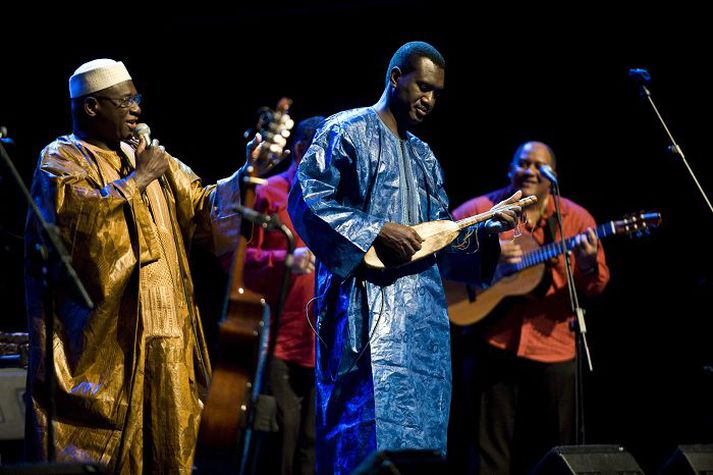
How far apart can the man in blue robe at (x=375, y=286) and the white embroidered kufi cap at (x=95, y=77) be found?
3.29ft

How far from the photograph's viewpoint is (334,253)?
12.5ft

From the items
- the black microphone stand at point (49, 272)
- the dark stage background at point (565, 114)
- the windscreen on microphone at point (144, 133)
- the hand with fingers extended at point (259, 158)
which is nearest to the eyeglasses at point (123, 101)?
the windscreen on microphone at point (144, 133)

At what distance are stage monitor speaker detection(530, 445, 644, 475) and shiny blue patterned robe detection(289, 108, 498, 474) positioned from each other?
1.97ft

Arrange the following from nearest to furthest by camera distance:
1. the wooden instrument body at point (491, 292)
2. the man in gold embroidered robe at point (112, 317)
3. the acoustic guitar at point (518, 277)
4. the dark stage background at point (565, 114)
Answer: the man in gold embroidered robe at point (112, 317), the acoustic guitar at point (518, 277), the wooden instrument body at point (491, 292), the dark stage background at point (565, 114)

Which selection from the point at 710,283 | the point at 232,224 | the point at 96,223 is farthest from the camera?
the point at 710,283

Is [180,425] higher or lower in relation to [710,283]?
lower

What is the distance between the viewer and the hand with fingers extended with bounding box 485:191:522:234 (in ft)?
13.3

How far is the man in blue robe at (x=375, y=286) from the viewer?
3.78 metres

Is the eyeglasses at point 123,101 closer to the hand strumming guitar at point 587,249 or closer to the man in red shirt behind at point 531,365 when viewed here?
the man in red shirt behind at point 531,365

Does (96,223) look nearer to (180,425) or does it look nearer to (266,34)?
(180,425)

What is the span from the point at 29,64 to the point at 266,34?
5.92 feet

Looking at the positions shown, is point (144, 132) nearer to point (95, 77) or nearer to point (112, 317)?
point (95, 77)

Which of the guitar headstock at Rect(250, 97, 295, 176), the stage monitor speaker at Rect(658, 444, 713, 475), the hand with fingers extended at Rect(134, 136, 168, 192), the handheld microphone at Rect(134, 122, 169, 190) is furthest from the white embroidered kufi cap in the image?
the stage monitor speaker at Rect(658, 444, 713, 475)

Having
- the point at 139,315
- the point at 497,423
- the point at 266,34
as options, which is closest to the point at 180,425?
the point at 139,315
